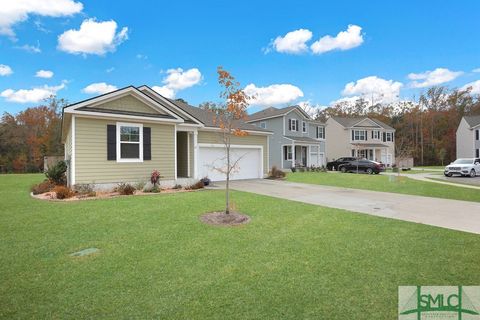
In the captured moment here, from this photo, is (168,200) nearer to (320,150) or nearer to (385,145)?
(320,150)

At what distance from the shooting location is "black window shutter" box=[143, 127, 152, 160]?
13557 millimetres

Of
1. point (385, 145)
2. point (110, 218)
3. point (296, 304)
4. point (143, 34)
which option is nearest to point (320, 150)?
point (385, 145)

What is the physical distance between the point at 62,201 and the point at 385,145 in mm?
44682

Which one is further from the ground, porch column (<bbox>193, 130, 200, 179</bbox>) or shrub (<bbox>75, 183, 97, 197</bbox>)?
porch column (<bbox>193, 130, 200, 179</bbox>)

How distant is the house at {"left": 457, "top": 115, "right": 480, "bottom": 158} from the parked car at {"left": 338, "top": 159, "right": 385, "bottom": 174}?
2537cm

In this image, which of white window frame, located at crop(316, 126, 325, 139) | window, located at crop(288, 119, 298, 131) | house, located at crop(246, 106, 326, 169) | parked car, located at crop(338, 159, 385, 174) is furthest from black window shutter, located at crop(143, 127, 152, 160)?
white window frame, located at crop(316, 126, 325, 139)

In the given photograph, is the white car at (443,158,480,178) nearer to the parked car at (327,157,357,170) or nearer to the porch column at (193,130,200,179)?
the parked car at (327,157,357,170)

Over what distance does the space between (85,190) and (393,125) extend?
60.2 meters

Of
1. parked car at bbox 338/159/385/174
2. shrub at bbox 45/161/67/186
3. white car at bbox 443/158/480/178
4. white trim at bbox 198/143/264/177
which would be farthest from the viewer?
parked car at bbox 338/159/385/174

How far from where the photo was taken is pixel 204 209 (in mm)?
8836

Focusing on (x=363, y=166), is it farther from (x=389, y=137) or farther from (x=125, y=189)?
(x=125, y=189)

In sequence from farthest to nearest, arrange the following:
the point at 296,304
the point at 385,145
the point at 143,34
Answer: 1. the point at 385,145
2. the point at 143,34
3. the point at 296,304
